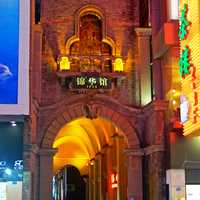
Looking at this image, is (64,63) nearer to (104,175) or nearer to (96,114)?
(96,114)

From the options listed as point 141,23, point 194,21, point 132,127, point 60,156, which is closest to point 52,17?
point 141,23

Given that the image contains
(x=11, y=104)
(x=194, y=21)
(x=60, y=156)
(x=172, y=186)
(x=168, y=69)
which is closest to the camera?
(x=194, y=21)

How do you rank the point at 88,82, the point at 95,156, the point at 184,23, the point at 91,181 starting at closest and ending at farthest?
the point at 184,23, the point at 88,82, the point at 95,156, the point at 91,181

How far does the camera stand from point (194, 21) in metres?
16.0

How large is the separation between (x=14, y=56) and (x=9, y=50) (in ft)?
0.81

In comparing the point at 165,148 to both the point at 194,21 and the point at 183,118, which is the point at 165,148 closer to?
the point at 183,118

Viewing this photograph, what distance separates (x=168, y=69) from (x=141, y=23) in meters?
3.78

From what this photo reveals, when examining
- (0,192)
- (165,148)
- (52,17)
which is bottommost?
(0,192)

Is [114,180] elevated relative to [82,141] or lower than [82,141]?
lower

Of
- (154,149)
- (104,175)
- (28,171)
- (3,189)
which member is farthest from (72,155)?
(3,189)

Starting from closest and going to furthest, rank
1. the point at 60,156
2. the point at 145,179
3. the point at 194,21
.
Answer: the point at 194,21 < the point at 145,179 < the point at 60,156

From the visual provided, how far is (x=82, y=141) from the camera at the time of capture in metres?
34.8

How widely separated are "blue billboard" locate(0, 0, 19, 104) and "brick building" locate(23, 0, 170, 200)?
3.32 meters

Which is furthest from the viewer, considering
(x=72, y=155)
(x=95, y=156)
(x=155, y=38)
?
(x=72, y=155)
